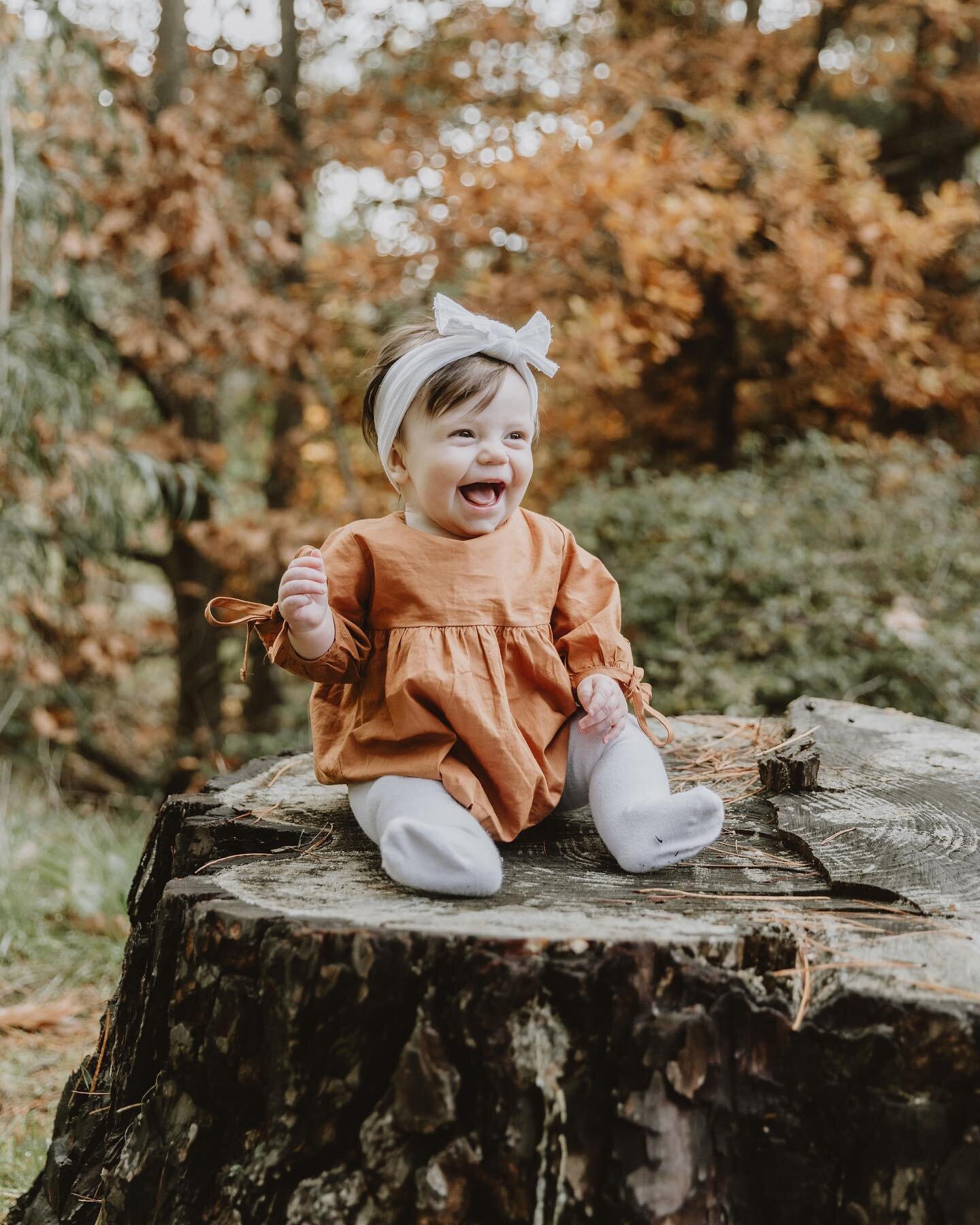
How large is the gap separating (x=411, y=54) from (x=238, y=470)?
10.7 feet

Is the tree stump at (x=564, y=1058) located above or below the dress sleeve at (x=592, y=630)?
below

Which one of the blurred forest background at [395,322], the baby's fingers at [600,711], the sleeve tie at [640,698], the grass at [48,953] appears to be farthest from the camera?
the blurred forest background at [395,322]

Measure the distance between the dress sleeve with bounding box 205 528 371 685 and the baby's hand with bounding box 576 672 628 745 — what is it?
0.40 metres

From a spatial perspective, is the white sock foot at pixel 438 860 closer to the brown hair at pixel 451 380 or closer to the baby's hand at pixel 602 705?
the baby's hand at pixel 602 705

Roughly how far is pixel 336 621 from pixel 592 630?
477 millimetres

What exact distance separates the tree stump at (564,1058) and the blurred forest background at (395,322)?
178cm

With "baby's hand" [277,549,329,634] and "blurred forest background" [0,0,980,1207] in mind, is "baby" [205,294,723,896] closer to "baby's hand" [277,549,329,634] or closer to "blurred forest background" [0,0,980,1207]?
"baby's hand" [277,549,329,634]

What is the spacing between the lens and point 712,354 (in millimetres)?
7133

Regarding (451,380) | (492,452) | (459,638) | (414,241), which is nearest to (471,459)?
(492,452)

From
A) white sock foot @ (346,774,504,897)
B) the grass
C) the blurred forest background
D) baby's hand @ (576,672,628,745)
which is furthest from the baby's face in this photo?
the blurred forest background

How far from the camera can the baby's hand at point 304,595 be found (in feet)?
5.65

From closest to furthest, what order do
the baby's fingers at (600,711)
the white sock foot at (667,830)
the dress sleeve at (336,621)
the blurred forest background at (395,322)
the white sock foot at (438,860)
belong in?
the white sock foot at (438,860), the white sock foot at (667,830), the dress sleeve at (336,621), the baby's fingers at (600,711), the blurred forest background at (395,322)

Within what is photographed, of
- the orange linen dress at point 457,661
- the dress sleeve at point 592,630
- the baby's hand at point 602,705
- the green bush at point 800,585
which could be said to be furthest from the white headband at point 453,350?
the green bush at point 800,585

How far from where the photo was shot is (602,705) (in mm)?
1883
